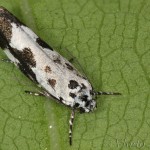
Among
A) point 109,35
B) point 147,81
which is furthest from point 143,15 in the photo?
point 147,81

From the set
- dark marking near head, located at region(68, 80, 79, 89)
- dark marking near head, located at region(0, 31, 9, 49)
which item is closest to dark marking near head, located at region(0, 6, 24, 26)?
dark marking near head, located at region(0, 31, 9, 49)

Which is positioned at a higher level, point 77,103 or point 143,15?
point 143,15

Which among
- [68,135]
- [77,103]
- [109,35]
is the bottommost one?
[68,135]

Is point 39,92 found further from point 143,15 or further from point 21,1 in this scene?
point 143,15

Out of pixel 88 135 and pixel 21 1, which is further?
pixel 21 1

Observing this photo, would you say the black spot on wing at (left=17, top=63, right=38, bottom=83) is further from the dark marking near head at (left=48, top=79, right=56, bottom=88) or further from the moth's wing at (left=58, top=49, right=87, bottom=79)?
the moth's wing at (left=58, top=49, right=87, bottom=79)
